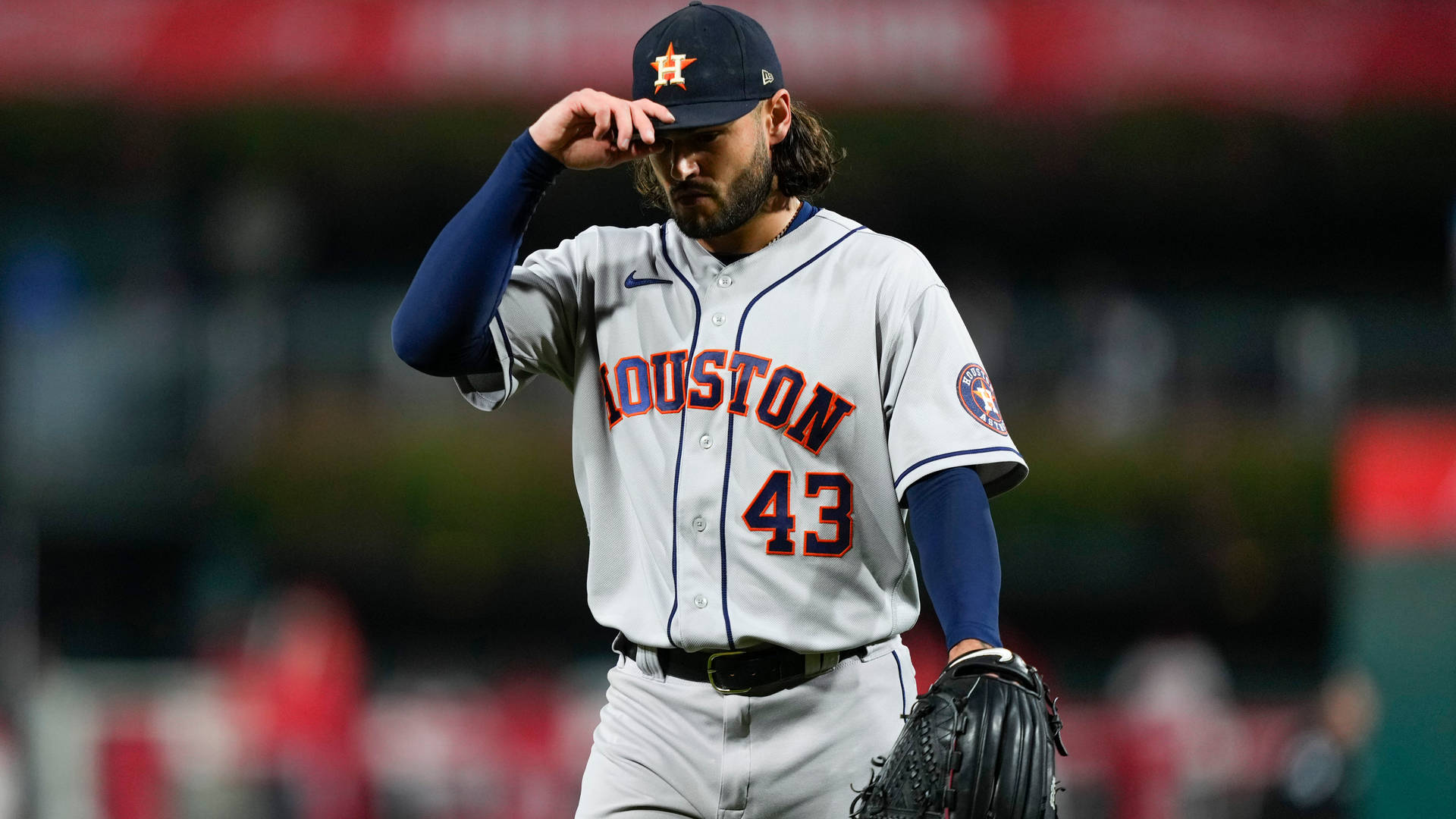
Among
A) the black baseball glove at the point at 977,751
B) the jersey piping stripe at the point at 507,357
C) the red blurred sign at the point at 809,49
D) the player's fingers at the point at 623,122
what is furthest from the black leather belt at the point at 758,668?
the red blurred sign at the point at 809,49

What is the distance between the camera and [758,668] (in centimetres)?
213

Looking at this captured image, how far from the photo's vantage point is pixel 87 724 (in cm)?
658

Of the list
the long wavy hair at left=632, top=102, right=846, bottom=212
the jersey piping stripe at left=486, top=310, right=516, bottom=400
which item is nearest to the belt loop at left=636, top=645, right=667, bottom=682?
the jersey piping stripe at left=486, top=310, right=516, bottom=400

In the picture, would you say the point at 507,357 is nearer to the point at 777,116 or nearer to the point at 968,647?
the point at 777,116

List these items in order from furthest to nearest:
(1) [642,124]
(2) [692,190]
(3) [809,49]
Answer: (3) [809,49], (2) [692,190], (1) [642,124]

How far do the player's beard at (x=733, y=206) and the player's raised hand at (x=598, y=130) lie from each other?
113 mm

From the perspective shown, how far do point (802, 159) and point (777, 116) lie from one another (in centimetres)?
8

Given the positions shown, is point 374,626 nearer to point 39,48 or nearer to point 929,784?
point 39,48

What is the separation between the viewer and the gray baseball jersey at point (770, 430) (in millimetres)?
2092

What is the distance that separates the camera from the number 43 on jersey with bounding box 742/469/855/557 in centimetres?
211

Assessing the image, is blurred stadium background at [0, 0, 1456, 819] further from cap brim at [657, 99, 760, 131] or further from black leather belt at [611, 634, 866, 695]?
cap brim at [657, 99, 760, 131]

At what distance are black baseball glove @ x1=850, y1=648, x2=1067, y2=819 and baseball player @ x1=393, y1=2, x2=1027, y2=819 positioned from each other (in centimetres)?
25

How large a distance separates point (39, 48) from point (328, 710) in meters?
5.93

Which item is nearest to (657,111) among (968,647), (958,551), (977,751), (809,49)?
(958,551)
